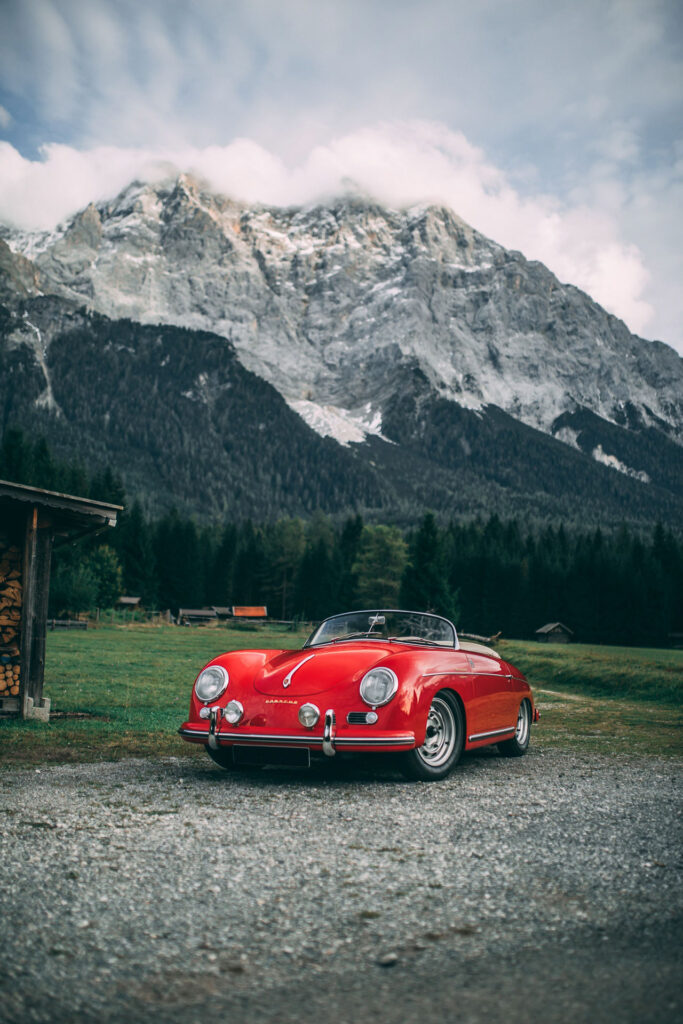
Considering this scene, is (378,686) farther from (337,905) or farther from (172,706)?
(172,706)

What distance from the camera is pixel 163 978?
2953mm

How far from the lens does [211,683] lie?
7387mm

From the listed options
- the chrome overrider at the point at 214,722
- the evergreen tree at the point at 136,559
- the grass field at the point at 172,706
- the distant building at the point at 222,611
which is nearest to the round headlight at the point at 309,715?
the chrome overrider at the point at 214,722

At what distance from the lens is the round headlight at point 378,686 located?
6535 millimetres

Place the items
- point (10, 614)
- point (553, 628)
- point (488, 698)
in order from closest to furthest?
point (488, 698)
point (10, 614)
point (553, 628)

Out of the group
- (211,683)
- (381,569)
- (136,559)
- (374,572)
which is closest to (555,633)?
(381,569)

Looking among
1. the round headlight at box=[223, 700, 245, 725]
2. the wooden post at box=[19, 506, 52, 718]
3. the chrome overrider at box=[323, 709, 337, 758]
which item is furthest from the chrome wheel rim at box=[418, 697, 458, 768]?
Answer: the wooden post at box=[19, 506, 52, 718]

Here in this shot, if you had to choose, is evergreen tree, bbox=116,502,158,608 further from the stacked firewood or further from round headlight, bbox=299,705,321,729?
round headlight, bbox=299,705,321,729

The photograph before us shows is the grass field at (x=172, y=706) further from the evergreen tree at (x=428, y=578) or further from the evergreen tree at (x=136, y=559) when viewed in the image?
the evergreen tree at (x=136, y=559)

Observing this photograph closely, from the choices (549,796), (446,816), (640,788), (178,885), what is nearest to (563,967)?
(178,885)

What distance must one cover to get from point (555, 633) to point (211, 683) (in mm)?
78617

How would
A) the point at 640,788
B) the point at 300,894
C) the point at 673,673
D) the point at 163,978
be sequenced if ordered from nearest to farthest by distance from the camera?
the point at 163,978, the point at 300,894, the point at 640,788, the point at 673,673

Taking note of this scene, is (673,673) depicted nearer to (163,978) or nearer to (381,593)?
(163,978)

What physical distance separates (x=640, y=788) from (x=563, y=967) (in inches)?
164
